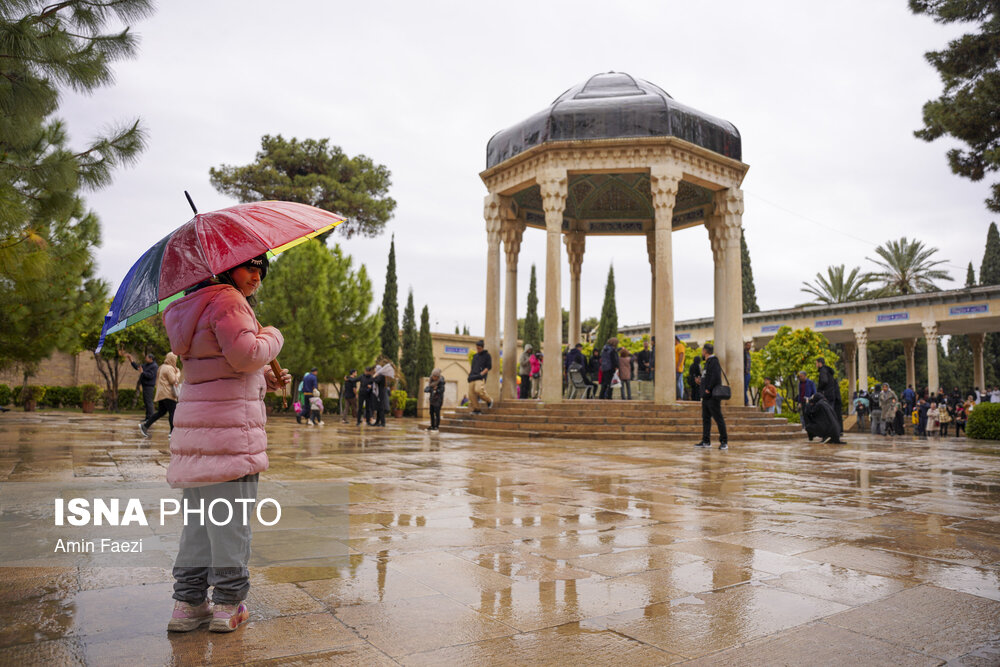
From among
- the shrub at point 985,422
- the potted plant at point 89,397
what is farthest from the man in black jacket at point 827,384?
the potted plant at point 89,397

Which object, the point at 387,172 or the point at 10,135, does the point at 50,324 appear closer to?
the point at 10,135

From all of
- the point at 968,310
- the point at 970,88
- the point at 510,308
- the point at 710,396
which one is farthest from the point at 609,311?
the point at 710,396

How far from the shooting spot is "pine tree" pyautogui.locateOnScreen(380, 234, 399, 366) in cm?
3850

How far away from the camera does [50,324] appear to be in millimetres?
13641

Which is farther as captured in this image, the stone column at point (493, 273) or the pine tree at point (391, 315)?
the pine tree at point (391, 315)

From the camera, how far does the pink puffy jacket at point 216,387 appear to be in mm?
2820

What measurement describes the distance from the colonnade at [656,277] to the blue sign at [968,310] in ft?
74.1

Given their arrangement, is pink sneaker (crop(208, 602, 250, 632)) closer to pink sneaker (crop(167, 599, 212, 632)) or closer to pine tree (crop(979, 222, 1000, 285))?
pink sneaker (crop(167, 599, 212, 632))

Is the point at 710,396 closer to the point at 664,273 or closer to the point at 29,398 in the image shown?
the point at 664,273

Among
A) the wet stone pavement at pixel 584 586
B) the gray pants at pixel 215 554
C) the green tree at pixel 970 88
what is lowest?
the wet stone pavement at pixel 584 586

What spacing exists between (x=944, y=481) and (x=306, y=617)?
782 centimetres

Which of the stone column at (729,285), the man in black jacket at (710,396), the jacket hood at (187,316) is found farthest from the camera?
the stone column at (729,285)

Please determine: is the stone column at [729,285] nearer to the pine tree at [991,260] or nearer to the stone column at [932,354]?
the stone column at [932,354]

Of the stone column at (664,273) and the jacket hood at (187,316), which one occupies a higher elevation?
the stone column at (664,273)
